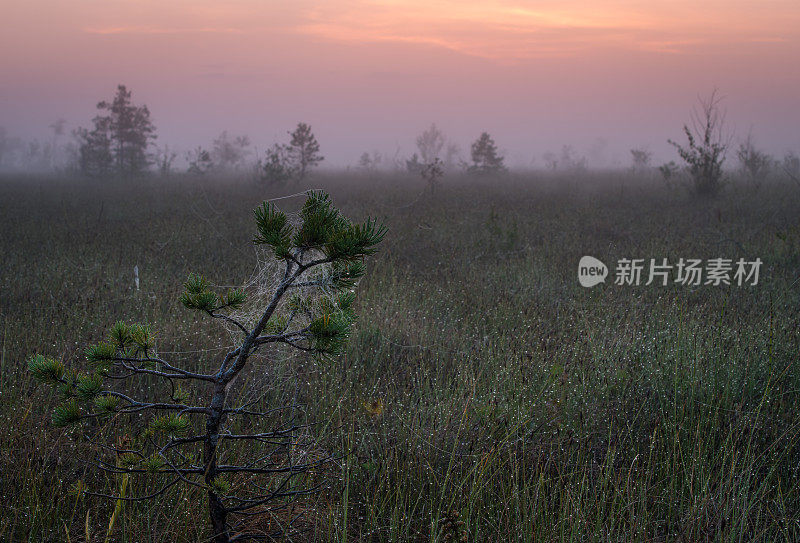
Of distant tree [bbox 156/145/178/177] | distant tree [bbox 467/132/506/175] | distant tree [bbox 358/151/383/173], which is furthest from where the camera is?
distant tree [bbox 358/151/383/173]

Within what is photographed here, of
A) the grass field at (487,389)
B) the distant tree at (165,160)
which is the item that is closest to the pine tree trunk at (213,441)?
the grass field at (487,389)

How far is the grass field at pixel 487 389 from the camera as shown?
234 centimetres

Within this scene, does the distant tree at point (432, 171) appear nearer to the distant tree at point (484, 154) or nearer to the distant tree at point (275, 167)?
the distant tree at point (275, 167)

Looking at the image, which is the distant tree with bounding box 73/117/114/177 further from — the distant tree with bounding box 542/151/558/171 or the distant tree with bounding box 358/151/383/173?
the distant tree with bounding box 542/151/558/171

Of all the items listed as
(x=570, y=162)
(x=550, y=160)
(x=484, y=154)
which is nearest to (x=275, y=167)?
(x=484, y=154)

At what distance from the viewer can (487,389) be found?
3420 millimetres

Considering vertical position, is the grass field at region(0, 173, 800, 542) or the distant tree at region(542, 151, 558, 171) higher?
the distant tree at region(542, 151, 558, 171)

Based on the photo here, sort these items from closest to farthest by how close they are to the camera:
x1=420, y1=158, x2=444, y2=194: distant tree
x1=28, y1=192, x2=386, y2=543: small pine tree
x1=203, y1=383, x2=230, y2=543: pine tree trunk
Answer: x1=28, y1=192, x2=386, y2=543: small pine tree → x1=203, y1=383, x2=230, y2=543: pine tree trunk → x1=420, y1=158, x2=444, y2=194: distant tree

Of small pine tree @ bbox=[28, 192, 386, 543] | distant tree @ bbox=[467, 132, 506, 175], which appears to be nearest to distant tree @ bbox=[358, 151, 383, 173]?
distant tree @ bbox=[467, 132, 506, 175]

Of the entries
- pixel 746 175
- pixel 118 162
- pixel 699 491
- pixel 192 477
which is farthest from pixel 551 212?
pixel 118 162

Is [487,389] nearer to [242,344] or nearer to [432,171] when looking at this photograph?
[242,344]

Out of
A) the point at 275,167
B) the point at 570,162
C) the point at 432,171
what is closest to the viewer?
the point at 432,171

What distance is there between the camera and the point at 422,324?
4793mm

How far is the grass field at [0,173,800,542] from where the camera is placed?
2342 mm
